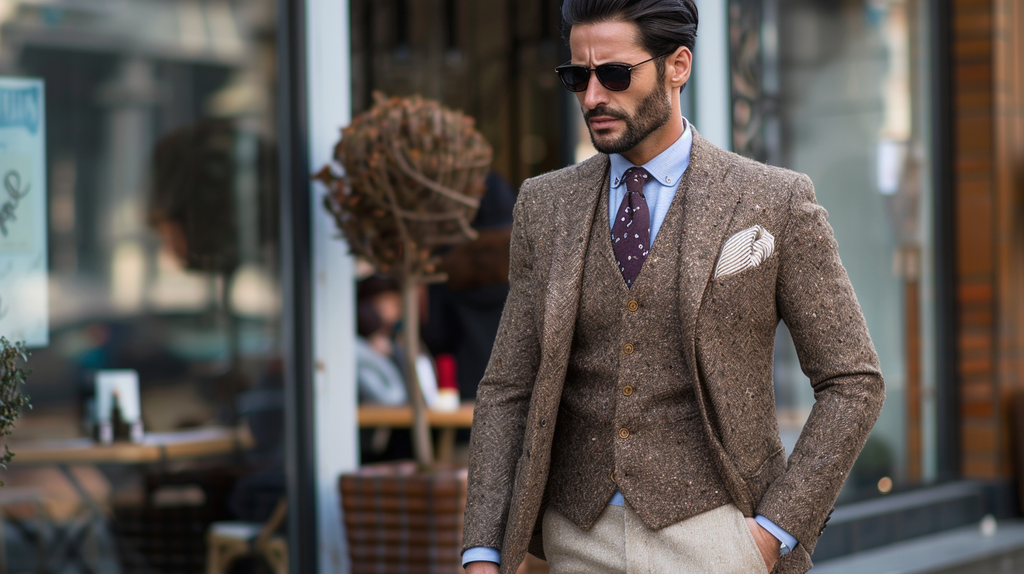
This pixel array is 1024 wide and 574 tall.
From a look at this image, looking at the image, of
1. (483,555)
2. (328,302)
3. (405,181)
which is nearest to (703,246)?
(483,555)

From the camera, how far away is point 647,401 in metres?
1.91

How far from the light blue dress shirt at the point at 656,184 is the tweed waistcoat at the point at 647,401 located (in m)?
0.04

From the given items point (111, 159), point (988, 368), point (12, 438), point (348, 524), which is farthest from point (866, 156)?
point (12, 438)

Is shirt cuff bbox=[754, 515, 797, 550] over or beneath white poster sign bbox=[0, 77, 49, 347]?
beneath

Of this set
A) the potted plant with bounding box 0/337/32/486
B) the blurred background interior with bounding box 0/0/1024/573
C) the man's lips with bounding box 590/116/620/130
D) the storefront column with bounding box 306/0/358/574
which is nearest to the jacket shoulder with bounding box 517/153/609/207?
the man's lips with bounding box 590/116/620/130

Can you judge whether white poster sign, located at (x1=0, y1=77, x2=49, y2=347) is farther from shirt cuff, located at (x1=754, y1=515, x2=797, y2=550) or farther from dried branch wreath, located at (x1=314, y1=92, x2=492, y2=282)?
shirt cuff, located at (x1=754, y1=515, x2=797, y2=550)

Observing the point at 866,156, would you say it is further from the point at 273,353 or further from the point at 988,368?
the point at 273,353

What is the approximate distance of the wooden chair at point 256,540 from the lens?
4121 mm

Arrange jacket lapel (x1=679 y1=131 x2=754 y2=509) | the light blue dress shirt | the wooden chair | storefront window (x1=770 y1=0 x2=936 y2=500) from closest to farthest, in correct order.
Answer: jacket lapel (x1=679 y1=131 x2=754 y2=509) < the light blue dress shirt < the wooden chair < storefront window (x1=770 y1=0 x2=936 y2=500)

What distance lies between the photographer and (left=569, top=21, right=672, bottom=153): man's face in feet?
6.31

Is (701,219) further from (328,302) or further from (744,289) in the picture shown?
(328,302)

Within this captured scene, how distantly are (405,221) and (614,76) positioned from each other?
6.85 ft

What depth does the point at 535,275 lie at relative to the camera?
2084 mm

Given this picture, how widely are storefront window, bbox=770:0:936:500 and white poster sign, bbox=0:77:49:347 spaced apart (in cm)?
379
